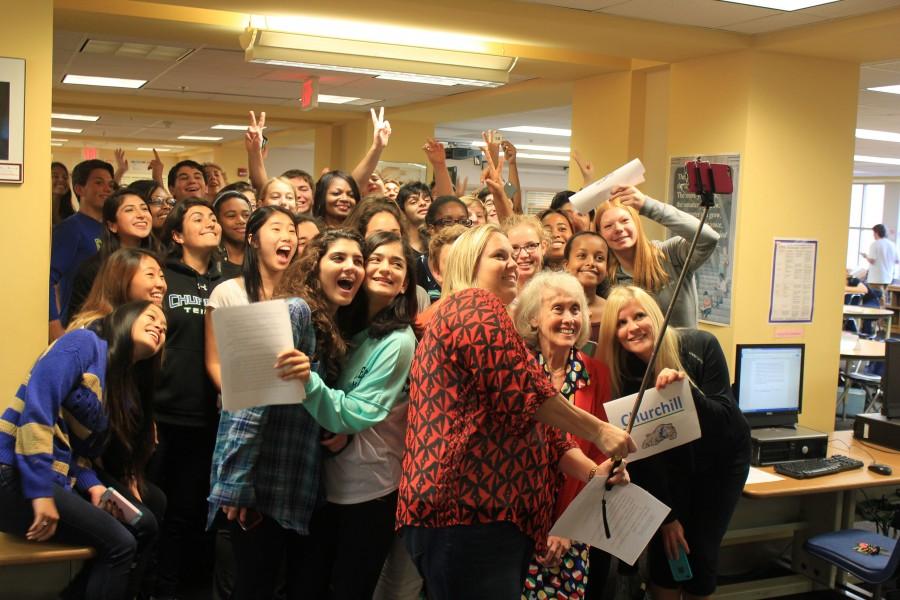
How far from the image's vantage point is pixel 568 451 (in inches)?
92.1

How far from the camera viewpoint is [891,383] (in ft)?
14.4

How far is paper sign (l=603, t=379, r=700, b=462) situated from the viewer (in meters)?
2.55

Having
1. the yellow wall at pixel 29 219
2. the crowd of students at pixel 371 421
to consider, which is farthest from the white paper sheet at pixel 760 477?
the yellow wall at pixel 29 219

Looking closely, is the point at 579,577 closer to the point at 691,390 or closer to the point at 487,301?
the point at 691,390

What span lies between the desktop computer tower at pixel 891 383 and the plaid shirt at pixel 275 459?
322cm

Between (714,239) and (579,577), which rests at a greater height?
(714,239)

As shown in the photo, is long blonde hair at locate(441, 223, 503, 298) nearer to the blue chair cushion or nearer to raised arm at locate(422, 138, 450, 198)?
the blue chair cushion

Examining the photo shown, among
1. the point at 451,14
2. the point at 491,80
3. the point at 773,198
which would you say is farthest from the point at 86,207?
the point at 773,198

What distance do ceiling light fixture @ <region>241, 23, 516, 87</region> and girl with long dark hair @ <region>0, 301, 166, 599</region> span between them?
283cm

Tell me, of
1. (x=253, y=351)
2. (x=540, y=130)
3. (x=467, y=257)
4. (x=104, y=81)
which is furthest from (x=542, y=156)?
(x=253, y=351)

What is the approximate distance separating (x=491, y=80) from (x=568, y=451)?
400cm

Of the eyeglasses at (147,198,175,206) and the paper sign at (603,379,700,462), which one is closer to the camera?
the paper sign at (603,379,700,462)

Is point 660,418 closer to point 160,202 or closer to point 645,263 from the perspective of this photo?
point 645,263

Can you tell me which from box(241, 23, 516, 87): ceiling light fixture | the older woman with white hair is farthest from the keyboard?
box(241, 23, 516, 87): ceiling light fixture
